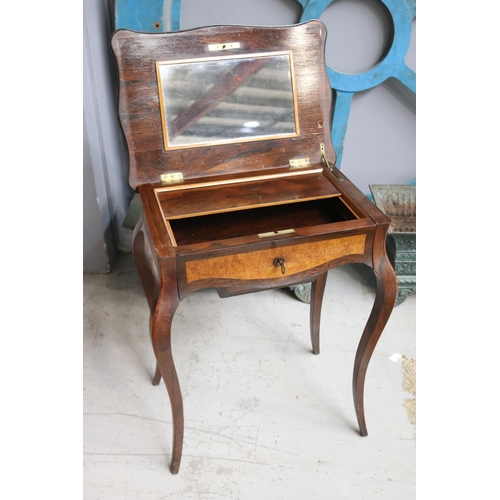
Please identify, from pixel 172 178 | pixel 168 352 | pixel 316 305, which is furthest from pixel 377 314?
pixel 172 178

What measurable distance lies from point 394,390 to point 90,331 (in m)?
1.25

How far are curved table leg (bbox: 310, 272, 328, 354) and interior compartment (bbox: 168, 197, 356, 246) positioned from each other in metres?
0.35

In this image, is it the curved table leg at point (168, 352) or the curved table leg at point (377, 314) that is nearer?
the curved table leg at point (168, 352)

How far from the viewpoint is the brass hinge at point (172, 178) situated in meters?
1.71

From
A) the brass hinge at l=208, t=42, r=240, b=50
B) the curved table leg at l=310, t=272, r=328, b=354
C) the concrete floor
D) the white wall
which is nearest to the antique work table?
the brass hinge at l=208, t=42, r=240, b=50

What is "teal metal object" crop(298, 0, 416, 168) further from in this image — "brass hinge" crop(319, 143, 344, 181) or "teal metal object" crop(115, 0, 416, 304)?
"brass hinge" crop(319, 143, 344, 181)

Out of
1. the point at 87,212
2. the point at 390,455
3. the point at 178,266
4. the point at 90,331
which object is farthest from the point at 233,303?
the point at 178,266

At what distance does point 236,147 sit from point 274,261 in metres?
0.49

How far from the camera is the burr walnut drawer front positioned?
1.40 metres

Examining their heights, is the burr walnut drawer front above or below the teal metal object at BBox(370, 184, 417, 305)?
above

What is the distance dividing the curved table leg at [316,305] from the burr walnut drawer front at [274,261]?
0.55m

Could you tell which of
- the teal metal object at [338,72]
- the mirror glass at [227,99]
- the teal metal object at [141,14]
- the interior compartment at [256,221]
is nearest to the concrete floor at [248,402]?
the teal metal object at [338,72]

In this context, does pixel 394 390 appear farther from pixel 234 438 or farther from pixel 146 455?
pixel 146 455

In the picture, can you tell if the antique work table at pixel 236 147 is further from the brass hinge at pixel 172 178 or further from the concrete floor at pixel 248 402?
the concrete floor at pixel 248 402
